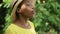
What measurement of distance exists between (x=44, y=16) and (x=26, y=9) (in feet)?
6.06

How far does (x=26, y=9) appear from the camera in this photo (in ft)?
7.42

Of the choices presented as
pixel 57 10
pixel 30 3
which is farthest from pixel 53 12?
pixel 30 3

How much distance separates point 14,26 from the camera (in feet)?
7.35

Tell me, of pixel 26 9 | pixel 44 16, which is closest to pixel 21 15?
pixel 26 9

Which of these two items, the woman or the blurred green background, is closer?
the woman

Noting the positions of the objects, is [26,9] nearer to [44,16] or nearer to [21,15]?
[21,15]

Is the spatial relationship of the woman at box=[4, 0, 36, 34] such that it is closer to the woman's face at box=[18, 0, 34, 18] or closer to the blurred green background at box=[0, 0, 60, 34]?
the woman's face at box=[18, 0, 34, 18]

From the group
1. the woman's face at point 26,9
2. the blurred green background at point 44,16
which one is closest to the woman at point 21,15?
the woman's face at point 26,9

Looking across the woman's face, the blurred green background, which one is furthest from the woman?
the blurred green background

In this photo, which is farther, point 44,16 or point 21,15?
point 44,16

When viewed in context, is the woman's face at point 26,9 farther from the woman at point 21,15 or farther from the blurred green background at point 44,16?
the blurred green background at point 44,16

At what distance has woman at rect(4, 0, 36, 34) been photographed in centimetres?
223

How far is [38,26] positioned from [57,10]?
49 centimetres

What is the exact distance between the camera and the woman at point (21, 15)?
2.23 meters
